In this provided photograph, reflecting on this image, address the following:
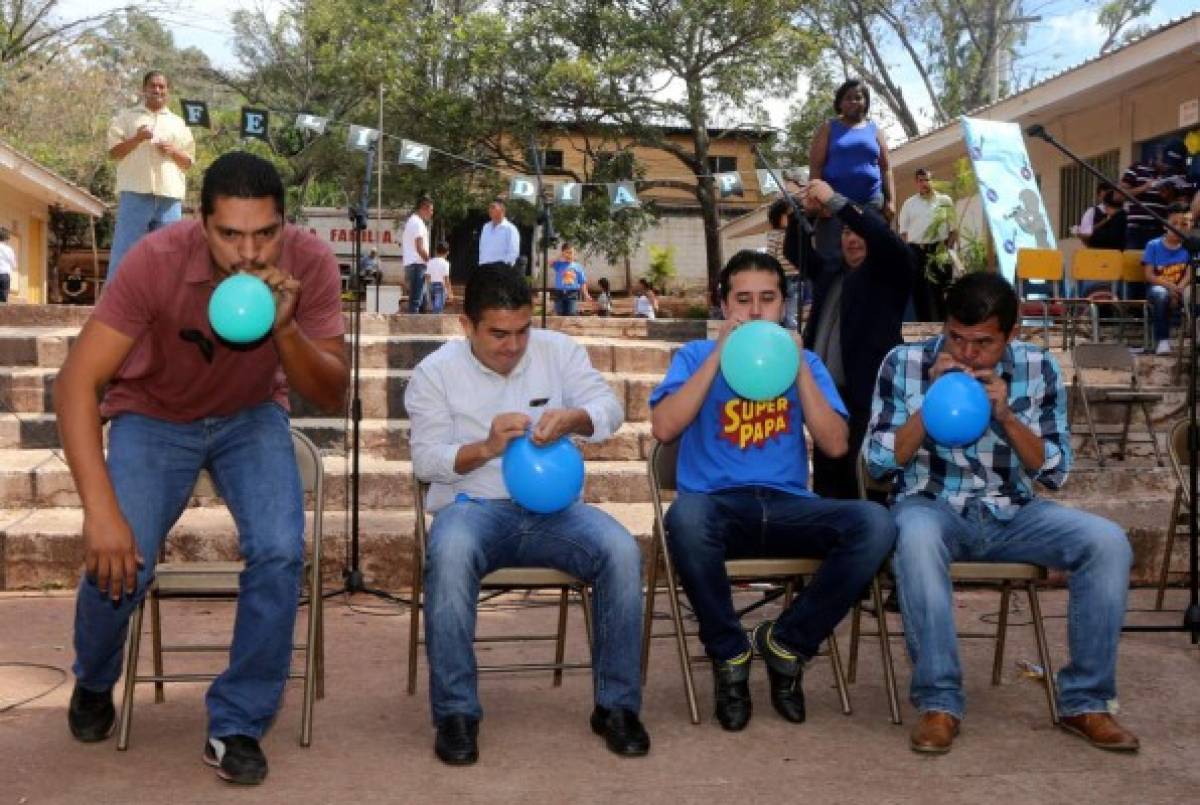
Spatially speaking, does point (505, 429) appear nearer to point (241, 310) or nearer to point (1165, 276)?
point (241, 310)

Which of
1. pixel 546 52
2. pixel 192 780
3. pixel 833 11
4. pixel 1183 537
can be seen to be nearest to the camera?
pixel 192 780

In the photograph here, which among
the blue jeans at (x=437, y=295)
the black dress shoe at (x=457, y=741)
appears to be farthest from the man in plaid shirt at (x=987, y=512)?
the blue jeans at (x=437, y=295)

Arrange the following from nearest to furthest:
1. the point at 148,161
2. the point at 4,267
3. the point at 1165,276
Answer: the point at 148,161, the point at 1165,276, the point at 4,267

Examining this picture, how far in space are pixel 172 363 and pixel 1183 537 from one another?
484cm

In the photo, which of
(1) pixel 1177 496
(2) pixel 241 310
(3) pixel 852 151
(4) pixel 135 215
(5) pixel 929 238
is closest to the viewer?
(2) pixel 241 310

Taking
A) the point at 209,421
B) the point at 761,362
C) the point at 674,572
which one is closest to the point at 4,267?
the point at 209,421

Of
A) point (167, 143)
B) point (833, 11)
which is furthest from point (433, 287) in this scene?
point (833, 11)

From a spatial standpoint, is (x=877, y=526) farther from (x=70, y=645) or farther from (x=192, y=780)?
(x=70, y=645)

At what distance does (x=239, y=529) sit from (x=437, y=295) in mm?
13505

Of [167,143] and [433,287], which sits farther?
[433,287]

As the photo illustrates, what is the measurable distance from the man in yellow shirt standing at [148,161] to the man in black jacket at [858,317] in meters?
5.20

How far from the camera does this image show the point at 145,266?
11.5 ft

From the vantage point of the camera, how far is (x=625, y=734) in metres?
3.70

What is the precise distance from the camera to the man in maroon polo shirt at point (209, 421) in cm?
339
